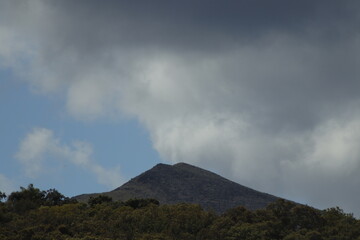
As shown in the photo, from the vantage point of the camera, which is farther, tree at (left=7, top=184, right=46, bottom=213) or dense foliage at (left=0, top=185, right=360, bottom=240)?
tree at (left=7, top=184, right=46, bottom=213)

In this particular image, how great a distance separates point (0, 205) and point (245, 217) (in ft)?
123

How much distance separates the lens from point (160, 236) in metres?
69.2

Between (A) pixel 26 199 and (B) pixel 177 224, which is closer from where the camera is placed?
(B) pixel 177 224

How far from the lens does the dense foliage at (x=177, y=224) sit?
69750mm

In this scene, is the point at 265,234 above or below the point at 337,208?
below

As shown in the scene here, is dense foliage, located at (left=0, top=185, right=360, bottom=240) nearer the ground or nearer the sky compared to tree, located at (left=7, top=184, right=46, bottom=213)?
nearer the ground

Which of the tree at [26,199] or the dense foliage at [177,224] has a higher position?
the tree at [26,199]

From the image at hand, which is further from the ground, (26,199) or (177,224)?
(26,199)

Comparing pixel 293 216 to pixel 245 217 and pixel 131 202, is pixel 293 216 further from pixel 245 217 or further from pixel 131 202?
pixel 131 202

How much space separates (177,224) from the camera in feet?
247

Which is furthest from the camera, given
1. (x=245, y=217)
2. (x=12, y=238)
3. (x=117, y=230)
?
(x=245, y=217)

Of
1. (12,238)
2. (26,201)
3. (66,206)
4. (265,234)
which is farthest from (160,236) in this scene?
(26,201)

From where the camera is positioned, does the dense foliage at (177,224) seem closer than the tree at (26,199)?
Yes

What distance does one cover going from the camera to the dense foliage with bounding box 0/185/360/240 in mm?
69750
